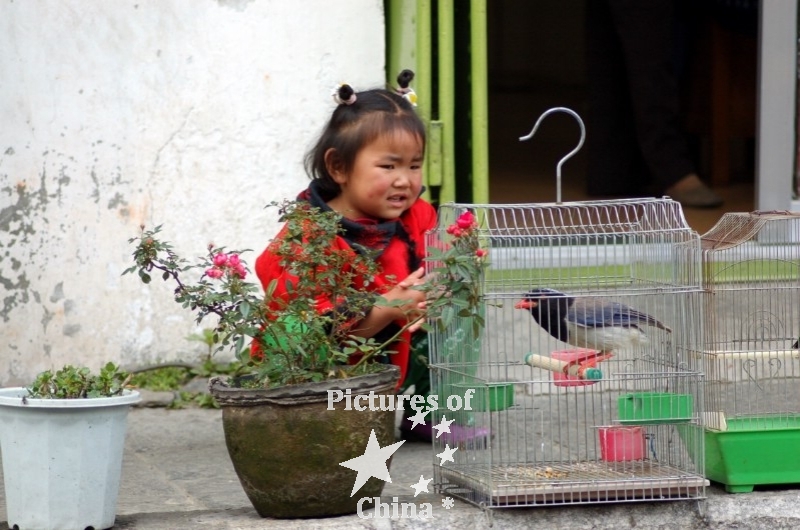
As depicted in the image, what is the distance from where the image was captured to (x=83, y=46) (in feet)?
16.8

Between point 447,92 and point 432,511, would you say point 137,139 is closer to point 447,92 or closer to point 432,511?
point 447,92

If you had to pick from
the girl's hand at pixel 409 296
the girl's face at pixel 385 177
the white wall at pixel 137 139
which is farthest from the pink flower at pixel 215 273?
the white wall at pixel 137 139

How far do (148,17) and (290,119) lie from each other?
0.72 m

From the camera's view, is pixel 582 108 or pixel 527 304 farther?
pixel 582 108

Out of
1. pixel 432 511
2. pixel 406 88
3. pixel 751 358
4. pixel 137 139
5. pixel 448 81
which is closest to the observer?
pixel 432 511

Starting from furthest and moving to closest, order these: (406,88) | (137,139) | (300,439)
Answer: (137,139) → (406,88) → (300,439)

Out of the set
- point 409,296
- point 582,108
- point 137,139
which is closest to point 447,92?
point 137,139

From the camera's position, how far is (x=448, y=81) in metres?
5.02

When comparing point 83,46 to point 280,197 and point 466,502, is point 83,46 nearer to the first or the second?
point 280,197

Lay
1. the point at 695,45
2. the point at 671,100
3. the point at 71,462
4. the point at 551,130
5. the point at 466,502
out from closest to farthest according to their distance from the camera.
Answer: the point at 71,462 < the point at 466,502 < the point at 671,100 < the point at 695,45 < the point at 551,130

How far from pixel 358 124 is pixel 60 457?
1.44m

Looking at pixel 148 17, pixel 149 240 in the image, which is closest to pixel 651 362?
pixel 149 240

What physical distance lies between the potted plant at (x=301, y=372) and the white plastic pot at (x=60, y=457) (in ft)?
1.08

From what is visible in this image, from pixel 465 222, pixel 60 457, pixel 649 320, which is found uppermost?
pixel 465 222
